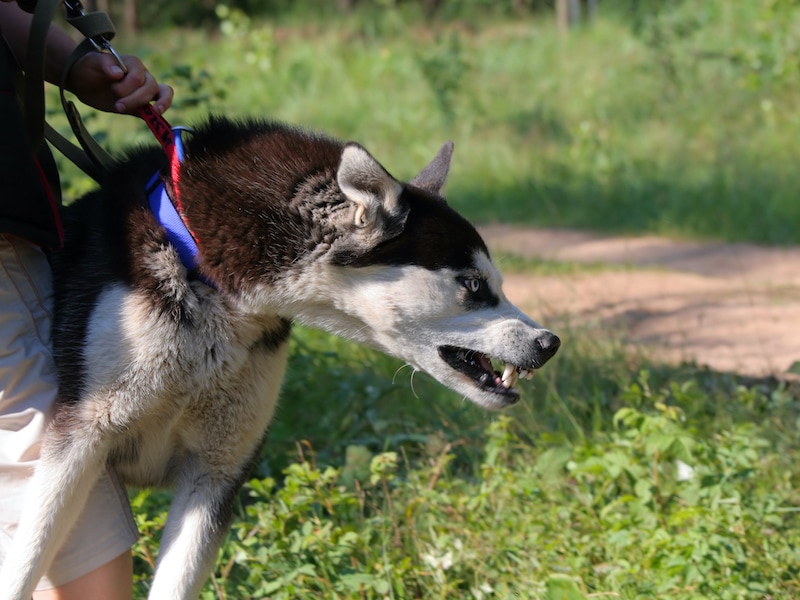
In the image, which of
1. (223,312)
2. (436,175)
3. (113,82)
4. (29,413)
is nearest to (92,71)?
(113,82)

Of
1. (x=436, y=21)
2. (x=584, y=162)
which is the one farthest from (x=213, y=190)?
(x=436, y=21)

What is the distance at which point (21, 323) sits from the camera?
2.25 m

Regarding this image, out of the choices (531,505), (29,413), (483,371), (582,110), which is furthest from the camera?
(582,110)

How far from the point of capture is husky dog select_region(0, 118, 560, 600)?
2158mm

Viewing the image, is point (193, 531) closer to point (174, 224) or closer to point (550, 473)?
point (174, 224)

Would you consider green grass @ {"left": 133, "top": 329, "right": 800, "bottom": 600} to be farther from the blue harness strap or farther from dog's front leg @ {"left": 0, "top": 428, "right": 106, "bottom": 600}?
the blue harness strap

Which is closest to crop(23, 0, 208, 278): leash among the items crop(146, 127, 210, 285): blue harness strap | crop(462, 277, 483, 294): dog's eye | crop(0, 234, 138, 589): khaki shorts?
crop(146, 127, 210, 285): blue harness strap

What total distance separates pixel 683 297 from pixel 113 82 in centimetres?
416

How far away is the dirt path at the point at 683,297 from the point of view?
4840 millimetres

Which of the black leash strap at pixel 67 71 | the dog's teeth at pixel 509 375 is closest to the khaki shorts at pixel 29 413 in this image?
the black leash strap at pixel 67 71

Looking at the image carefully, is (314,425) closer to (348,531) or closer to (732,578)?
(348,531)

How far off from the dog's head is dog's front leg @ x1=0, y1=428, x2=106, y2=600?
60cm

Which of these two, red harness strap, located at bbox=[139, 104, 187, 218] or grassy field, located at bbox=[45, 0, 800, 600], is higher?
red harness strap, located at bbox=[139, 104, 187, 218]

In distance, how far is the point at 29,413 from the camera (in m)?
2.21
